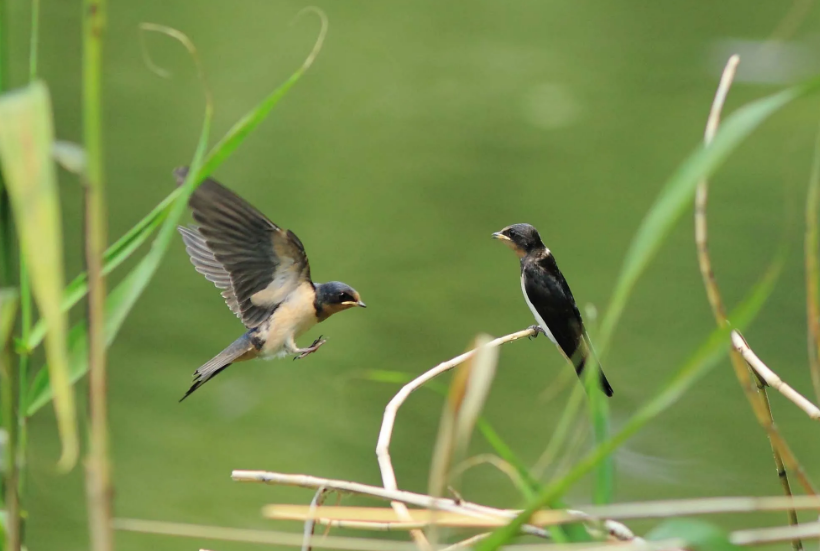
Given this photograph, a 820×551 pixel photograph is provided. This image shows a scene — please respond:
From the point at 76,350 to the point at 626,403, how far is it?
4613mm

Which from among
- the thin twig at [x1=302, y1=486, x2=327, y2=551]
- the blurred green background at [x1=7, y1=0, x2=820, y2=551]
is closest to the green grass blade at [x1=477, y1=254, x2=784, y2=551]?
the thin twig at [x1=302, y1=486, x2=327, y2=551]

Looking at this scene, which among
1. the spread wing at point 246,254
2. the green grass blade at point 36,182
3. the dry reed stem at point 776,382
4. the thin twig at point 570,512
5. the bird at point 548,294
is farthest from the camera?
the bird at point 548,294

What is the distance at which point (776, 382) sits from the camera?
3.89 ft

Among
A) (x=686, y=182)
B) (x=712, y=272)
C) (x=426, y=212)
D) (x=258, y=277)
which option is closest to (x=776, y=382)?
(x=712, y=272)

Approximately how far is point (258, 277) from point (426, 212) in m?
5.18

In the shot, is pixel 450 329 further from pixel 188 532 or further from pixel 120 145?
pixel 188 532

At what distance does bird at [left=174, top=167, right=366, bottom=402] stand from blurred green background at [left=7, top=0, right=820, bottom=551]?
2.78 meters

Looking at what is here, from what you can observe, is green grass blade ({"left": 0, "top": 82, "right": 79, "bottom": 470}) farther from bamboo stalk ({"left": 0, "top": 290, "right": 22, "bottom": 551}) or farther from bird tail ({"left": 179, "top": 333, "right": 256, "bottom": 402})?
bird tail ({"left": 179, "top": 333, "right": 256, "bottom": 402})

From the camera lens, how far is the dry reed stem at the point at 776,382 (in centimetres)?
116

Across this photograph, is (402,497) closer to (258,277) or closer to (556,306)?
(258,277)

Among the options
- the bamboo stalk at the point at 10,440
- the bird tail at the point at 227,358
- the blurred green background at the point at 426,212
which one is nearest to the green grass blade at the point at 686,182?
the bamboo stalk at the point at 10,440

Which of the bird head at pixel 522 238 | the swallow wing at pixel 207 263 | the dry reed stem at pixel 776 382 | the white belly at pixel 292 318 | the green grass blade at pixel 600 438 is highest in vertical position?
the bird head at pixel 522 238

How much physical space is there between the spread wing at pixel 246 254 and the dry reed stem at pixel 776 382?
0.80 metres

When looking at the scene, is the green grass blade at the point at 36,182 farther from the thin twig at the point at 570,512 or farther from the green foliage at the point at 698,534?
the green foliage at the point at 698,534
